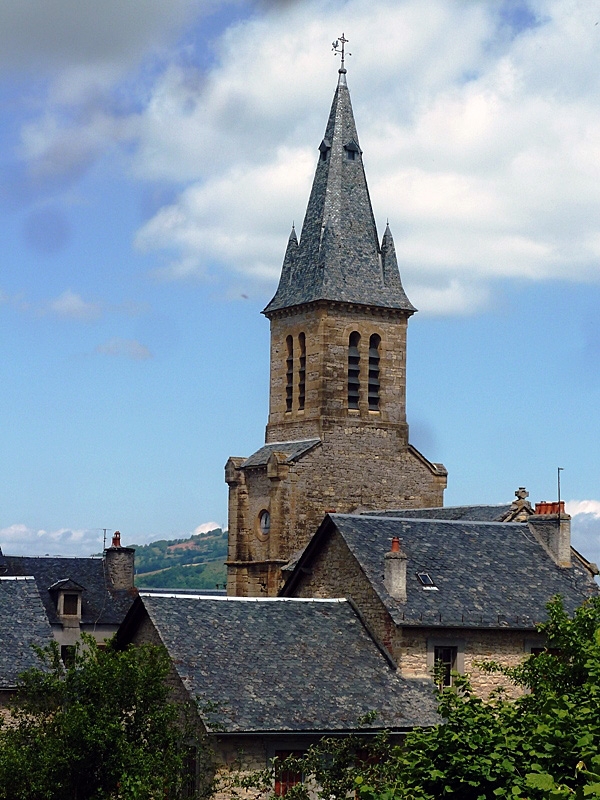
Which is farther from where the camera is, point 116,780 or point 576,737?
point 116,780

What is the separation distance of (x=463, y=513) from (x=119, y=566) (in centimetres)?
2036

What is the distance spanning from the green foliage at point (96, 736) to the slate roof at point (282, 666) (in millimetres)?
2931

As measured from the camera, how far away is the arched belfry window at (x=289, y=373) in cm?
6234

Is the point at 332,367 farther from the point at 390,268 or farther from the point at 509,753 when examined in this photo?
the point at 509,753

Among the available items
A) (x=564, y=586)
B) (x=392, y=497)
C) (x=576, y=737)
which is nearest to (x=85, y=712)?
(x=576, y=737)

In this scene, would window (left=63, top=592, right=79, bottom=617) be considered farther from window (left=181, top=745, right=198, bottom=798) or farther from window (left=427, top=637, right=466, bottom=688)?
window (left=181, top=745, right=198, bottom=798)

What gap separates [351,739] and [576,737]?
11.1 meters

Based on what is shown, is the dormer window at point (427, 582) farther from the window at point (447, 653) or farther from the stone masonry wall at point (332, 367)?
the stone masonry wall at point (332, 367)

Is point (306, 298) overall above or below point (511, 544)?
above

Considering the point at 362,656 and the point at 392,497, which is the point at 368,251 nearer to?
the point at 392,497

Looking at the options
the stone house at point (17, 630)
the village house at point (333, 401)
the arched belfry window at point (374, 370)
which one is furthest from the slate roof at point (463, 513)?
the stone house at point (17, 630)

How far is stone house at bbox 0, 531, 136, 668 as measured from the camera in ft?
203

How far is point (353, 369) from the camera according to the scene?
201ft

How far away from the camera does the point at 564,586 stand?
42250 millimetres
